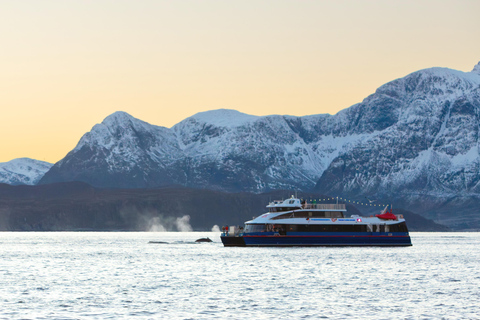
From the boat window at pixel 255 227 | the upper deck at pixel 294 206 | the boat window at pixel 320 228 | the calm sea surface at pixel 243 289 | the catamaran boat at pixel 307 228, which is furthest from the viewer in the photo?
the boat window at pixel 255 227

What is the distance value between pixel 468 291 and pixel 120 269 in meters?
58.0

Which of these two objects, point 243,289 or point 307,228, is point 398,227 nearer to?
point 307,228

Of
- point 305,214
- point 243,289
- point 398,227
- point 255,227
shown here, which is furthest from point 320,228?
point 243,289

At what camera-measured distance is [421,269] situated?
128 m

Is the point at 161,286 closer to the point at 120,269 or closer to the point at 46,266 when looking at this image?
the point at 120,269

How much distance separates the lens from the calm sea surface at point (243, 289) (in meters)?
73.5

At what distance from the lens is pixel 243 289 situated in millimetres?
93688

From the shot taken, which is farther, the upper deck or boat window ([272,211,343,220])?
the upper deck

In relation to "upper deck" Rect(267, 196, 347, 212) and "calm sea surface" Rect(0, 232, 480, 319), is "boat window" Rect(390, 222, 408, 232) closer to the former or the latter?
"upper deck" Rect(267, 196, 347, 212)

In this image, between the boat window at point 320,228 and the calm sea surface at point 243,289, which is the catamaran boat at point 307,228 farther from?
the calm sea surface at point 243,289

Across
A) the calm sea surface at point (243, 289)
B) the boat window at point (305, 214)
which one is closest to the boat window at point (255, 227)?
the boat window at point (305, 214)

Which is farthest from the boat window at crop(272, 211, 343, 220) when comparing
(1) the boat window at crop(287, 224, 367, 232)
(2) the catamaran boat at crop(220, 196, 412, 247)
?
(1) the boat window at crop(287, 224, 367, 232)

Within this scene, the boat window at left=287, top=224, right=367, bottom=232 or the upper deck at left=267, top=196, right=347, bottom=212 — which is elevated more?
the upper deck at left=267, top=196, right=347, bottom=212

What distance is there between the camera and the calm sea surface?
73.5 m
